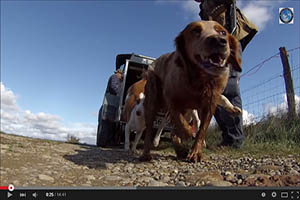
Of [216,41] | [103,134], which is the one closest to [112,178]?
[216,41]

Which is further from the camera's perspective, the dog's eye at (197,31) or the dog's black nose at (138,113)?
the dog's black nose at (138,113)

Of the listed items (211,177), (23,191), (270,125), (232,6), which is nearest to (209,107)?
(211,177)

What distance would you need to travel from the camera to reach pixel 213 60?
2049 millimetres

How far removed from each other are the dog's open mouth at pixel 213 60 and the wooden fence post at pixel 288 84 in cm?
334

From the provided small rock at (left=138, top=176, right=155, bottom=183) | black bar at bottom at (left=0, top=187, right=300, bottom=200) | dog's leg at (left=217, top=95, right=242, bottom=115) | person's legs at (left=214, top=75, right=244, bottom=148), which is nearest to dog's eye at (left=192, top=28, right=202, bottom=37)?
dog's leg at (left=217, top=95, right=242, bottom=115)

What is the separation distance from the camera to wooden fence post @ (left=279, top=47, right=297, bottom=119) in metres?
4.77

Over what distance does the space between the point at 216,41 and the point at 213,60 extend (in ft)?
0.64

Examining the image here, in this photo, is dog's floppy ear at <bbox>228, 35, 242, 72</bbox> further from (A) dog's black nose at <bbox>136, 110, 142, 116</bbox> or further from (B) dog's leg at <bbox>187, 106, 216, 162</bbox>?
(A) dog's black nose at <bbox>136, 110, 142, 116</bbox>

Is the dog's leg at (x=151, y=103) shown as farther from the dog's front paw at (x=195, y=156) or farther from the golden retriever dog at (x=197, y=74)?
the dog's front paw at (x=195, y=156)

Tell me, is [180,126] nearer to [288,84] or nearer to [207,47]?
[207,47]

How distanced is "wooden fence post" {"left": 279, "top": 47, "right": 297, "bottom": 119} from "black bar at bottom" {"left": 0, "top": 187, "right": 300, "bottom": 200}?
3978mm

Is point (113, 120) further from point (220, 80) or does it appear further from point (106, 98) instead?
point (220, 80)

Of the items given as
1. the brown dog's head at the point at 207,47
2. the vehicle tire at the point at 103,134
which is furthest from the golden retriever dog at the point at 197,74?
the vehicle tire at the point at 103,134

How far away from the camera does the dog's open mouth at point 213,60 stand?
201 cm
